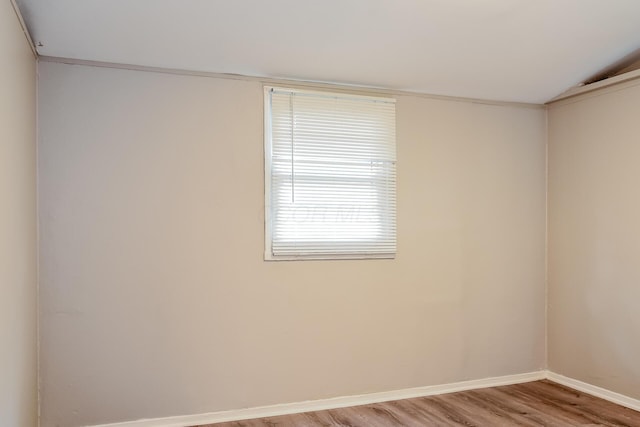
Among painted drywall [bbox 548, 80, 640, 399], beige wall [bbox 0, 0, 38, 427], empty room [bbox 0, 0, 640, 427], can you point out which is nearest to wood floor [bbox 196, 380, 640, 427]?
empty room [bbox 0, 0, 640, 427]

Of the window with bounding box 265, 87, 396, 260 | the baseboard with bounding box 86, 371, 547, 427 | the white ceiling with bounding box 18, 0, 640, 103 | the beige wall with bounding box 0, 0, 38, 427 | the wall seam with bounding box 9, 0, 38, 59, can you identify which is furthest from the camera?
the window with bounding box 265, 87, 396, 260

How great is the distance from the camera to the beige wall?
A: 6.50 ft

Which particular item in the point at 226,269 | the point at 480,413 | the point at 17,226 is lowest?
the point at 480,413

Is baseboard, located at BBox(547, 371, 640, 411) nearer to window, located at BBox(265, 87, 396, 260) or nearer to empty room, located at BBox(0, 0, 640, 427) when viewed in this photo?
empty room, located at BBox(0, 0, 640, 427)

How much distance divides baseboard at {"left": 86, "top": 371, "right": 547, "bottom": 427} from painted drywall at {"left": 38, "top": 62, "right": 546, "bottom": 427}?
52mm

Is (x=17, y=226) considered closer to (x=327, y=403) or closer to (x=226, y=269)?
(x=226, y=269)

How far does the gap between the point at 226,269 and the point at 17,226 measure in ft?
4.15

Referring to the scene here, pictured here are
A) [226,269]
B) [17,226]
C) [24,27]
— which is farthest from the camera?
[226,269]

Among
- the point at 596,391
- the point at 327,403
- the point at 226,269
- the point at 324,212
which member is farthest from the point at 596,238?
the point at 226,269

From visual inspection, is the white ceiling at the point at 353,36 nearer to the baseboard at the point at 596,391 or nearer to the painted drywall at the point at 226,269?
the painted drywall at the point at 226,269

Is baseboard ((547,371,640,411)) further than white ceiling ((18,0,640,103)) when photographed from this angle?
Yes

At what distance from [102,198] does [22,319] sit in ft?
2.82

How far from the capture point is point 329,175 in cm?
347

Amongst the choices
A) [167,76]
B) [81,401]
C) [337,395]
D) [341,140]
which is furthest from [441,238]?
[81,401]
